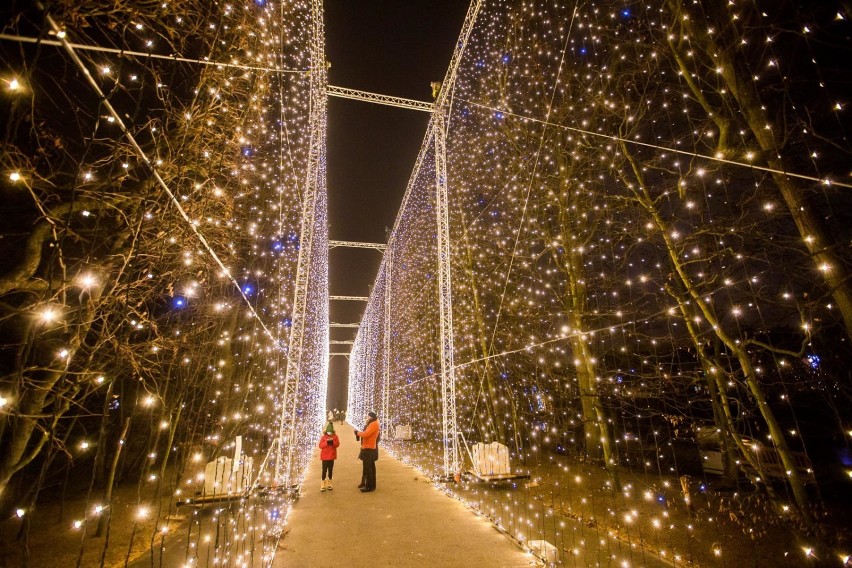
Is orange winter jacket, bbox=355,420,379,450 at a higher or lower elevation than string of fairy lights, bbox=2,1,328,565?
lower

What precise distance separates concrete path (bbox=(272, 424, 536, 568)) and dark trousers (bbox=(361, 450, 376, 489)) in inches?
7.1

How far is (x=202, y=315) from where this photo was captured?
198 inches

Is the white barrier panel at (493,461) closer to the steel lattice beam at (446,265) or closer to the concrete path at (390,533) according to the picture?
the steel lattice beam at (446,265)

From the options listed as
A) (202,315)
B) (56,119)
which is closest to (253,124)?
(56,119)

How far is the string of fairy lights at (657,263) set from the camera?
2863 millimetres

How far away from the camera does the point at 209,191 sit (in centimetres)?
318

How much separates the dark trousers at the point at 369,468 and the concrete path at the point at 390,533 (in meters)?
0.18

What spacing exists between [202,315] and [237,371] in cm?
252

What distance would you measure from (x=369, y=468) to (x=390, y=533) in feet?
7.55

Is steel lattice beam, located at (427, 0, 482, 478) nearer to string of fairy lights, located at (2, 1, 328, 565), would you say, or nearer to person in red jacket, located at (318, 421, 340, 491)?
person in red jacket, located at (318, 421, 340, 491)

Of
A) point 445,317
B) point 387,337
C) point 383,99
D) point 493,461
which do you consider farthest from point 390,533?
point 387,337

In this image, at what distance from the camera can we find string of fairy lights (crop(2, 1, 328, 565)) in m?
2.06

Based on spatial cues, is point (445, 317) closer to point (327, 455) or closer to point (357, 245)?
point (327, 455)

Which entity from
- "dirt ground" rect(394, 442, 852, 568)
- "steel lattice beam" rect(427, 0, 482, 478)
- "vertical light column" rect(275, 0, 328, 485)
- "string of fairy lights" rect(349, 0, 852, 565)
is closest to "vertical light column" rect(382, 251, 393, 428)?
"string of fairy lights" rect(349, 0, 852, 565)
